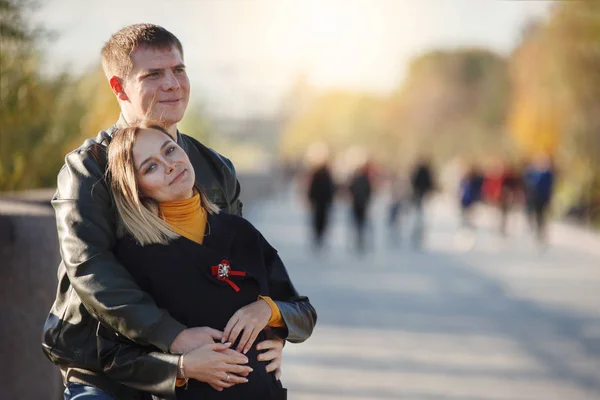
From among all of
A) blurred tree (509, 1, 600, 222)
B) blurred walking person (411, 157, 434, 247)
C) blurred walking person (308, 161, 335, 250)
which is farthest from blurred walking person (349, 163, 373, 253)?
blurred tree (509, 1, 600, 222)

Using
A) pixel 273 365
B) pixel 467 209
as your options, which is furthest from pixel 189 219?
pixel 467 209

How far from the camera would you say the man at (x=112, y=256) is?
11.0 ft

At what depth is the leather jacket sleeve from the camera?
3.32m

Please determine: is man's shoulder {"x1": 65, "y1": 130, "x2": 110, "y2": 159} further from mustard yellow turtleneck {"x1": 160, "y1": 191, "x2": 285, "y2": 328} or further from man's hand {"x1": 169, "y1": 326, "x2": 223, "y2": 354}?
man's hand {"x1": 169, "y1": 326, "x2": 223, "y2": 354}

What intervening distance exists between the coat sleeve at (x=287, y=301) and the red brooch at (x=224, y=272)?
0.67 ft

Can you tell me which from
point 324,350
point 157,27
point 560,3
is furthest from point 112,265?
point 560,3

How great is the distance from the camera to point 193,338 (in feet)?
11.1

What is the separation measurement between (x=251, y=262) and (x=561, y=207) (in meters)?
36.3

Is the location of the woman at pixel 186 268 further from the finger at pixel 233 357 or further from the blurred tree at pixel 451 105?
the blurred tree at pixel 451 105

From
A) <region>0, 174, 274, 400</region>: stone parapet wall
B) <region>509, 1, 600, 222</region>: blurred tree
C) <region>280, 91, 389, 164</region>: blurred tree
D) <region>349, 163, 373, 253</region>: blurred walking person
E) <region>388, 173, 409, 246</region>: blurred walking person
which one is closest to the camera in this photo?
<region>0, 174, 274, 400</region>: stone parapet wall

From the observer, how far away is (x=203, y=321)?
3439 mm

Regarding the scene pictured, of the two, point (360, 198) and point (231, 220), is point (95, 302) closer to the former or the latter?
point (231, 220)

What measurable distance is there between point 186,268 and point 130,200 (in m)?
0.25

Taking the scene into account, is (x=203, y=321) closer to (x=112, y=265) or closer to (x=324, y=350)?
(x=112, y=265)
